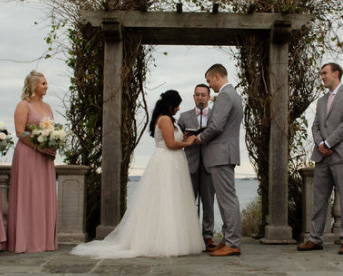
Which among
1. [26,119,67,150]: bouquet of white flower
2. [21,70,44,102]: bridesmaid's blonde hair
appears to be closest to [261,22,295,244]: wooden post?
[26,119,67,150]: bouquet of white flower

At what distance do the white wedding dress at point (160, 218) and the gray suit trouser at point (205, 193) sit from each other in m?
0.29

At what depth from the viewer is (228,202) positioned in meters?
6.04

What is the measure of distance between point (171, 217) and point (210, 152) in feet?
2.52

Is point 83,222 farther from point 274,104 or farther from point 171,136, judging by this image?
point 274,104

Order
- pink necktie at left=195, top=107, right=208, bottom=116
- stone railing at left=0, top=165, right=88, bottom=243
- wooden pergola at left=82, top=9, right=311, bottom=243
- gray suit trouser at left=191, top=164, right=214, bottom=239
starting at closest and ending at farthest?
1. gray suit trouser at left=191, top=164, right=214, bottom=239
2. pink necktie at left=195, top=107, right=208, bottom=116
3. stone railing at left=0, top=165, right=88, bottom=243
4. wooden pergola at left=82, top=9, right=311, bottom=243

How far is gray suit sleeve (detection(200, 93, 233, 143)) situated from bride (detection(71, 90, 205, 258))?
30cm

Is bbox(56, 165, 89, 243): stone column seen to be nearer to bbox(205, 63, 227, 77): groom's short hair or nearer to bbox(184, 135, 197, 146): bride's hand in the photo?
bbox(184, 135, 197, 146): bride's hand

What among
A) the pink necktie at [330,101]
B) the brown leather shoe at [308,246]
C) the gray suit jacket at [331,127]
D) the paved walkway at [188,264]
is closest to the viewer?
the paved walkway at [188,264]

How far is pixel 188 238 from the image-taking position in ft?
20.3

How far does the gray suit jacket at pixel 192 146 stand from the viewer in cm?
666

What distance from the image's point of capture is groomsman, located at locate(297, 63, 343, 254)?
6.25 metres

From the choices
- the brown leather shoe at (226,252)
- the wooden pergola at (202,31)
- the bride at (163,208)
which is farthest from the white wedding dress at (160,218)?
the wooden pergola at (202,31)

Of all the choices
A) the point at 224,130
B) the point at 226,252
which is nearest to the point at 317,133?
the point at 224,130

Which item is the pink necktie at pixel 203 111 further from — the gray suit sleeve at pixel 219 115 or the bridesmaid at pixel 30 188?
the bridesmaid at pixel 30 188
